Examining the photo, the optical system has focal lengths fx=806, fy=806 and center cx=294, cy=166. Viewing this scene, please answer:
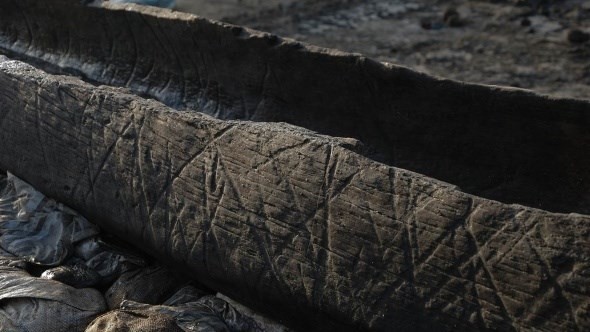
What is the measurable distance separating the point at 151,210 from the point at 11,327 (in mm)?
714

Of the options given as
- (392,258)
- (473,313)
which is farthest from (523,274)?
(392,258)

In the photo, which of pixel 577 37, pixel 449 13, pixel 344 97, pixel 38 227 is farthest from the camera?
pixel 449 13

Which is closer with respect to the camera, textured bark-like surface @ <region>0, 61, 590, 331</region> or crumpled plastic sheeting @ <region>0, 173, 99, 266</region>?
textured bark-like surface @ <region>0, 61, 590, 331</region>

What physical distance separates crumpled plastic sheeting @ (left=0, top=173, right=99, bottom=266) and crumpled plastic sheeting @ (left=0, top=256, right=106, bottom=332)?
28 cm

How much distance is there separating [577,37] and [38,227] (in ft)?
17.8

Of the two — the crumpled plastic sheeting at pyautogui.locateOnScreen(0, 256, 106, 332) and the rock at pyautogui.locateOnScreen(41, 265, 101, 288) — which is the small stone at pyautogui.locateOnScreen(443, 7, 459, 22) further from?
the crumpled plastic sheeting at pyautogui.locateOnScreen(0, 256, 106, 332)

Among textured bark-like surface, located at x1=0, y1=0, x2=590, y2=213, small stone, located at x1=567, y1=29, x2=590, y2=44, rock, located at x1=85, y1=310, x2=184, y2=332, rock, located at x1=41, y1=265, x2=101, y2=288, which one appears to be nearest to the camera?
rock, located at x1=85, y1=310, x2=184, y2=332

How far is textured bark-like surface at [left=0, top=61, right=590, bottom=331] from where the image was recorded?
250 centimetres

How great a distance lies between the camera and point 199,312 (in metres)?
3.23

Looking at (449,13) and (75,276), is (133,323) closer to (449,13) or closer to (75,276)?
(75,276)

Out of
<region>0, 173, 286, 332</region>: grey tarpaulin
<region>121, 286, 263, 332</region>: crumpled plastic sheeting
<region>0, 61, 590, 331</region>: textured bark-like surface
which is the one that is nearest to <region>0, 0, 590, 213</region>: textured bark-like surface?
<region>0, 61, 590, 331</region>: textured bark-like surface

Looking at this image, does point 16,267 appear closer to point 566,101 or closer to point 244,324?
point 244,324

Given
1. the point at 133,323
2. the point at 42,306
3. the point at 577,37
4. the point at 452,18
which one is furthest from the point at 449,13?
the point at 133,323

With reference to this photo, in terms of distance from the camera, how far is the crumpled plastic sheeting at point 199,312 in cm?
311
